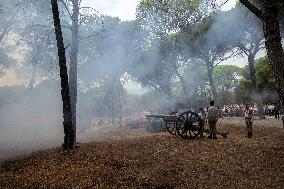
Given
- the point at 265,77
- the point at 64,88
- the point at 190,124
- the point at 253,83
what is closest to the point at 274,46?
the point at 190,124

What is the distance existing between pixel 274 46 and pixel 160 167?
510cm

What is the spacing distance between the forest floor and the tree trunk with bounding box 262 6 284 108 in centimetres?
236

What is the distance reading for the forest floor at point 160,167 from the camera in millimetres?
9242

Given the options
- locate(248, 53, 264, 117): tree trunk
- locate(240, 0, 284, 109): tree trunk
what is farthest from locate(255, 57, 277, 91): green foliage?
locate(240, 0, 284, 109): tree trunk

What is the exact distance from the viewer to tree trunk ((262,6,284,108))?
9906 mm

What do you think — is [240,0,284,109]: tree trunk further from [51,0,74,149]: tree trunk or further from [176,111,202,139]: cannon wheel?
[51,0,74,149]: tree trunk

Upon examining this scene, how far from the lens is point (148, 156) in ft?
39.0

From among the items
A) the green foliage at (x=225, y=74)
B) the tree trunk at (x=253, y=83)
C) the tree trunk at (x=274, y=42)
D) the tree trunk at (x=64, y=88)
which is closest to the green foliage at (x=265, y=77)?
the tree trunk at (x=253, y=83)

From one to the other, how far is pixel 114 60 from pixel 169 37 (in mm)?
9191

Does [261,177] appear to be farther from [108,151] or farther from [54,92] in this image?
[54,92]

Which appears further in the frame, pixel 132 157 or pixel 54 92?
pixel 54 92

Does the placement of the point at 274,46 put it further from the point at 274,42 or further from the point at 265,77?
the point at 265,77

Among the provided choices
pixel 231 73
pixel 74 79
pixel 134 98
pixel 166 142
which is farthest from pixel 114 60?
pixel 134 98

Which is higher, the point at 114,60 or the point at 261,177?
the point at 114,60
